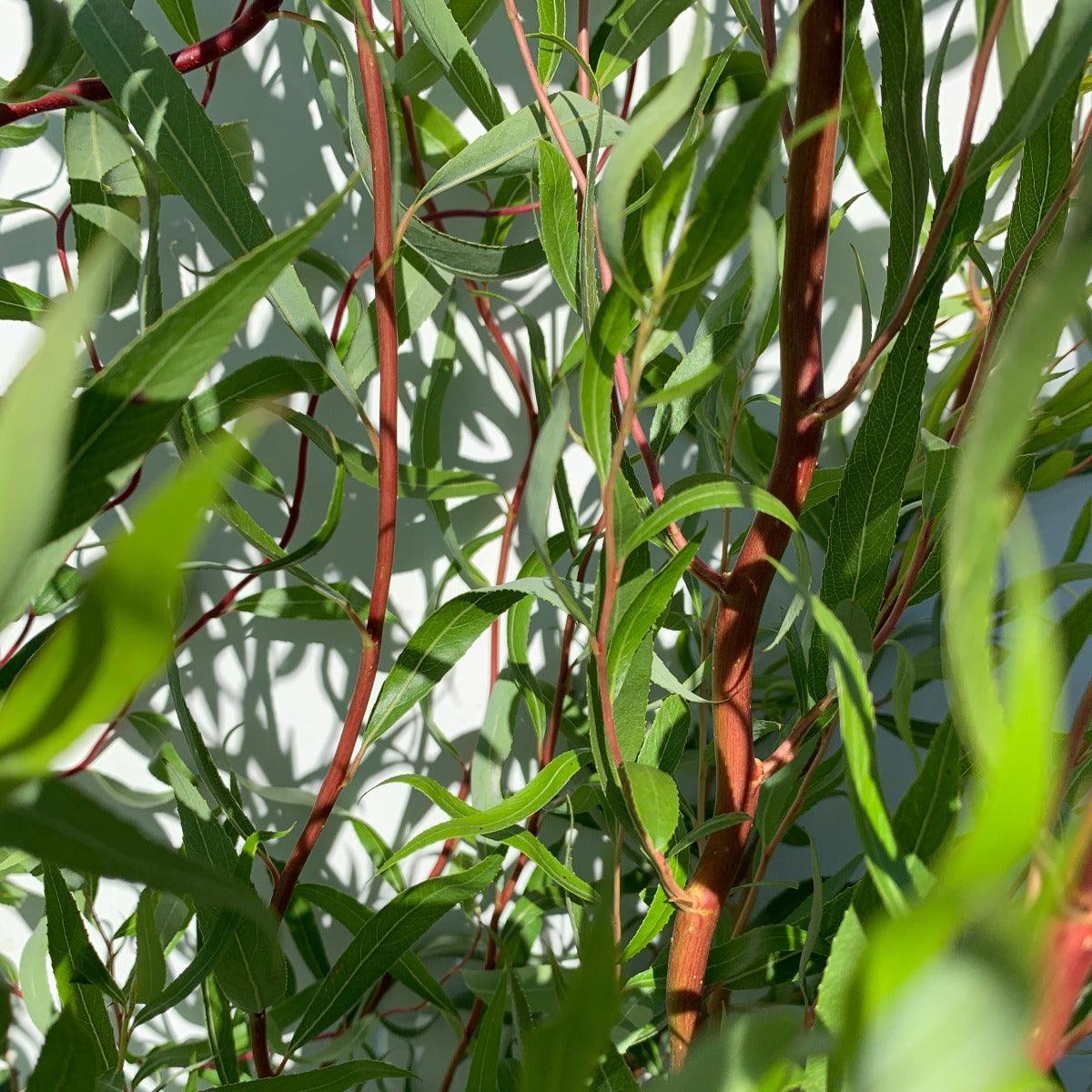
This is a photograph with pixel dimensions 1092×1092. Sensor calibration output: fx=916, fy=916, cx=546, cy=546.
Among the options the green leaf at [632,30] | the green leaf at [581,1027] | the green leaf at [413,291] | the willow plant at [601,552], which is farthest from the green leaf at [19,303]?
the green leaf at [581,1027]

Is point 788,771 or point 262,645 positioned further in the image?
point 262,645

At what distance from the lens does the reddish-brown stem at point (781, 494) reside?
0.21 m

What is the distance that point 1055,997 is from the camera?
11 cm

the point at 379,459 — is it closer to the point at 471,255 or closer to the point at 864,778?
the point at 471,255

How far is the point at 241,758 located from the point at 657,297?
1.43ft

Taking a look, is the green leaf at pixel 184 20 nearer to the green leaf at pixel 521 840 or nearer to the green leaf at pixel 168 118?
the green leaf at pixel 168 118

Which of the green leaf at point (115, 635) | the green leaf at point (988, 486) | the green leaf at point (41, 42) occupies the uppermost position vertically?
the green leaf at point (41, 42)

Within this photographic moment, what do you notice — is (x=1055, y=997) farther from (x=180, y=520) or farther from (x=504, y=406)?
(x=504, y=406)

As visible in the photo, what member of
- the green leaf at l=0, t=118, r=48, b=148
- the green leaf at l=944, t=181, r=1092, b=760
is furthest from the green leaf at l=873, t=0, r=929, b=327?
the green leaf at l=0, t=118, r=48, b=148

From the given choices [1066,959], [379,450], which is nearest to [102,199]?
[379,450]

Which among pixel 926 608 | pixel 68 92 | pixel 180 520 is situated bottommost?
pixel 926 608

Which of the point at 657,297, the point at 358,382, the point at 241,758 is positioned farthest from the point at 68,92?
the point at 241,758

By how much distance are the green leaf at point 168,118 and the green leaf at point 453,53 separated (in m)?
0.07

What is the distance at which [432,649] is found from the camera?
0.29 m
